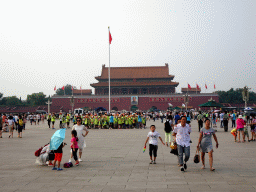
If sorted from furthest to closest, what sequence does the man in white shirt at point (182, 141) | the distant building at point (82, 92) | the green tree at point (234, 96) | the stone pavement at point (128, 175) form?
the green tree at point (234, 96) < the distant building at point (82, 92) < the man in white shirt at point (182, 141) < the stone pavement at point (128, 175)

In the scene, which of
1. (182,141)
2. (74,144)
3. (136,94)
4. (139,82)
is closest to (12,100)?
(136,94)

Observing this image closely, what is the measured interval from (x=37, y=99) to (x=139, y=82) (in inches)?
1155

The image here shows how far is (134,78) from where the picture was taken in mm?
58875

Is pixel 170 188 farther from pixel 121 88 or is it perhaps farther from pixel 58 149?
pixel 121 88

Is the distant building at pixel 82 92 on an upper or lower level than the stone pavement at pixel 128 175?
upper

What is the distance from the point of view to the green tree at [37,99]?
7456 cm

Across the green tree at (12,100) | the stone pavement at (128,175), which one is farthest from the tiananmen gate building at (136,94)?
the stone pavement at (128,175)

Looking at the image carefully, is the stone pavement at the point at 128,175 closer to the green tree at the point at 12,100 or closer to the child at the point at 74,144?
the child at the point at 74,144

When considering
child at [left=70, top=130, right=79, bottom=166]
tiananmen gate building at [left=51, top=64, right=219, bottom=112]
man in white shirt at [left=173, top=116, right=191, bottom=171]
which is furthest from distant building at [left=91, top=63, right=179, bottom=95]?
man in white shirt at [left=173, top=116, right=191, bottom=171]

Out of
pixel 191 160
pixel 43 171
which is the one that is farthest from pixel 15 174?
pixel 191 160

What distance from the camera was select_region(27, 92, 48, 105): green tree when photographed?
7456 cm

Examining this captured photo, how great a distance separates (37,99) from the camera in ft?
248

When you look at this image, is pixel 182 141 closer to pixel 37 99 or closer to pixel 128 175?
pixel 128 175

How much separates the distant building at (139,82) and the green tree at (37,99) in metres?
21.3
